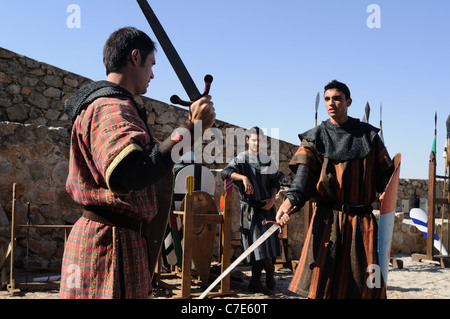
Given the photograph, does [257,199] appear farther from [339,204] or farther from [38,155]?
[38,155]

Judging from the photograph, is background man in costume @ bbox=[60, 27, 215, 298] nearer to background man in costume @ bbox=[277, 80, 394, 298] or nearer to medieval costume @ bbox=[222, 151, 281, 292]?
background man in costume @ bbox=[277, 80, 394, 298]

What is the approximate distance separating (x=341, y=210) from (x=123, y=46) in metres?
1.84

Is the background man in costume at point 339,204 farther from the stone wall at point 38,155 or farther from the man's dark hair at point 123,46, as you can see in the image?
the stone wall at point 38,155

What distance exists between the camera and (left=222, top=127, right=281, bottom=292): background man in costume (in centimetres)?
517

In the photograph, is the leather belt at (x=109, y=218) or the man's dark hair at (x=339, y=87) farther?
the man's dark hair at (x=339, y=87)

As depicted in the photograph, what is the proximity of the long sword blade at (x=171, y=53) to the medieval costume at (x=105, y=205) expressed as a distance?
0.70ft

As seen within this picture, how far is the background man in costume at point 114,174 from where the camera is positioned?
4.57ft

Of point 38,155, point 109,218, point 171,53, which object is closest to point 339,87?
point 171,53

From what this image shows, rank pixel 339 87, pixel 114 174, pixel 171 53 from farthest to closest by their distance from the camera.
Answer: pixel 339 87 < pixel 171 53 < pixel 114 174

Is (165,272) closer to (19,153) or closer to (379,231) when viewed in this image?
(19,153)

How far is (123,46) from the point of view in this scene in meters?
1.67

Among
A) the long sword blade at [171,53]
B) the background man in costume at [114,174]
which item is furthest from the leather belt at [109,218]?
the long sword blade at [171,53]
